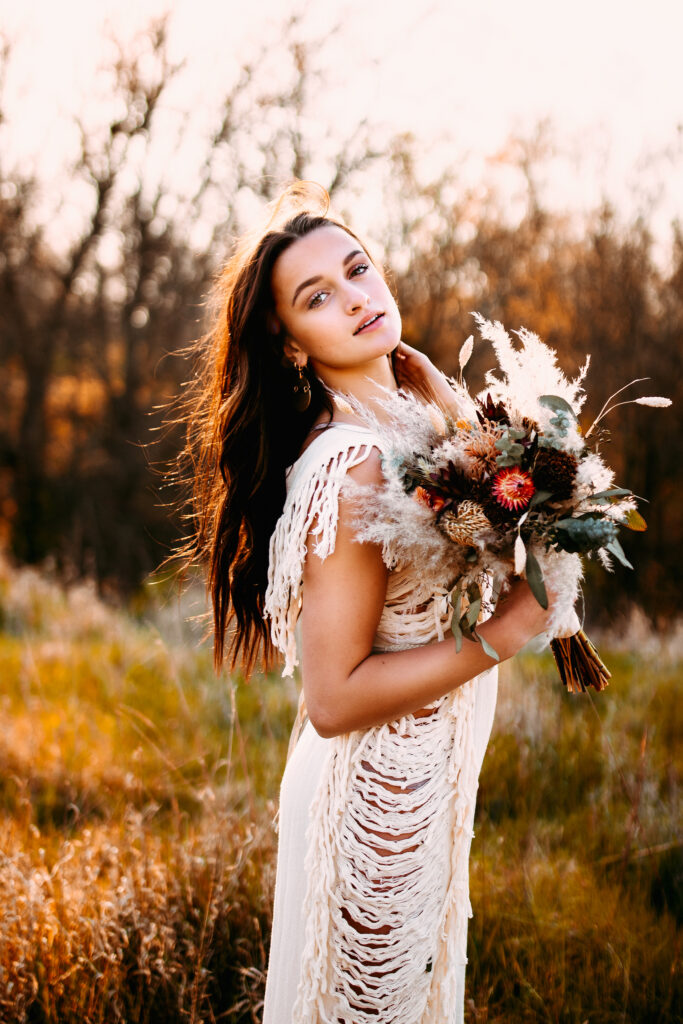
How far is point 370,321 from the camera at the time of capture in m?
1.96

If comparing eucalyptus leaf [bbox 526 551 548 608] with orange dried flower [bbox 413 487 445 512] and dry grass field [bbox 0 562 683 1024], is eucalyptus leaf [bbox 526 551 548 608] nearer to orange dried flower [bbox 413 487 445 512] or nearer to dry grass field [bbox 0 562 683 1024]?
orange dried flower [bbox 413 487 445 512]

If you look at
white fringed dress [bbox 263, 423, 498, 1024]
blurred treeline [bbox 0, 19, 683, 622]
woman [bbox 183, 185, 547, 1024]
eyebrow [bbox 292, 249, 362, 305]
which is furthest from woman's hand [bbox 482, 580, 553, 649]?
blurred treeline [bbox 0, 19, 683, 622]

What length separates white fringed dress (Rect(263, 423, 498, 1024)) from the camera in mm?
1700

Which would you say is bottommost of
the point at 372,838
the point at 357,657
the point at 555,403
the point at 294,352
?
the point at 372,838

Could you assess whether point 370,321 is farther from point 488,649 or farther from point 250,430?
point 488,649

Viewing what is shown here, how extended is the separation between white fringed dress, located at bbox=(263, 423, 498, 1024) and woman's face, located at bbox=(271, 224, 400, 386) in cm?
27

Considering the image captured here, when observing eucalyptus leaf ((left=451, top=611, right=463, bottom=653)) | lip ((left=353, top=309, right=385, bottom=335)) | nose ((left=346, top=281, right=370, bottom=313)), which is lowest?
eucalyptus leaf ((left=451, top=611, right=463, bottom=653))

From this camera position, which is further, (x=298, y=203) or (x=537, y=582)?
(x=298, y=203)

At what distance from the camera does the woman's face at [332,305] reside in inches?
77.2

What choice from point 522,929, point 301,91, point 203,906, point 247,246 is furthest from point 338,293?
point 301,91

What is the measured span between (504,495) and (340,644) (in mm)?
451

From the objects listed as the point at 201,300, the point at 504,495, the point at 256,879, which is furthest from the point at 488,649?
the point at 201,300

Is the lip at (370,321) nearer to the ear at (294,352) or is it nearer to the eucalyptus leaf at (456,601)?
the ear at (294,352)

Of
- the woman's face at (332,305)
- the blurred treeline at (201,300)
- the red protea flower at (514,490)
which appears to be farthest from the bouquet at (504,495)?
the blurred treeline at (201,300)
